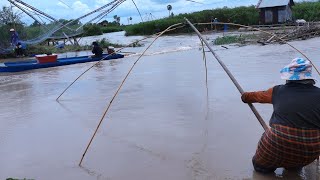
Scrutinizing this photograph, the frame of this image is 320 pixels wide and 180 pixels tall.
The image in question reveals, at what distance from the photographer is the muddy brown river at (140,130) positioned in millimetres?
3844

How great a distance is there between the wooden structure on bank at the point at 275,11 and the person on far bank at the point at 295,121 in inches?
1078

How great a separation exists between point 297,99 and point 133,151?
6.53 feet

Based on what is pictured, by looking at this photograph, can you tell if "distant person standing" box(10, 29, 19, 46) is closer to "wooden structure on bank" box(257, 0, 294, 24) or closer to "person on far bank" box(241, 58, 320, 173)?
"person on far bank" box(241, 58, 320, 173)

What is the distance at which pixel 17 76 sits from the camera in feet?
39.7

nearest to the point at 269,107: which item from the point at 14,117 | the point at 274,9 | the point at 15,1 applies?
the point at 14,117

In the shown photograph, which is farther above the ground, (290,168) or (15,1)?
(15,1)

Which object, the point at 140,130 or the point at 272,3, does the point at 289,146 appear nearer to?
the point at 140,130

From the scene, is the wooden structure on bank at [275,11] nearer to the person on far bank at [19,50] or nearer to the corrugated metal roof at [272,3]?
the corrugated metal roof at [272,3]

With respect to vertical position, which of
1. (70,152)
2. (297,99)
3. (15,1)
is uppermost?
(15,1)

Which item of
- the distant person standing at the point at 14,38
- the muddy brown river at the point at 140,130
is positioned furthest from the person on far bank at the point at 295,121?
the distant person standing at the point at 14,38

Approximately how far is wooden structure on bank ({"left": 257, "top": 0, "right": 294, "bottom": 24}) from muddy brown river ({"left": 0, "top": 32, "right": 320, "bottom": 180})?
21.4 meters

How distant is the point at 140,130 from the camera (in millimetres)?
5148

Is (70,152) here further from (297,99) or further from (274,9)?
(274,9)

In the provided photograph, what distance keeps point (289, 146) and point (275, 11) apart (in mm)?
28302
